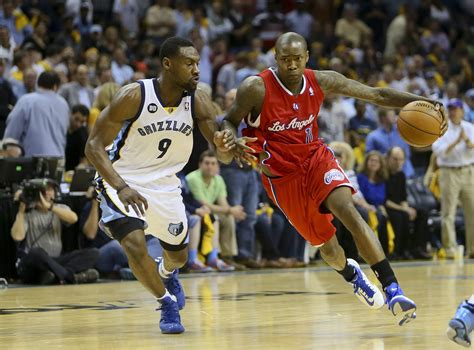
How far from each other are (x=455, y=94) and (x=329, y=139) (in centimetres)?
325

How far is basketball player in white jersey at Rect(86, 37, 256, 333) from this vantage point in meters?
6.89

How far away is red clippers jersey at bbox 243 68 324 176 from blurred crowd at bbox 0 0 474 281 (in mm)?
4391

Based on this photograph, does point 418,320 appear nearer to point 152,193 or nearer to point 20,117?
point 152,193

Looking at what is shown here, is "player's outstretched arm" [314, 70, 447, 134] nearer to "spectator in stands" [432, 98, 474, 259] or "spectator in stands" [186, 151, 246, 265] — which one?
"spectator in stands" [186, 151, 246, 265]

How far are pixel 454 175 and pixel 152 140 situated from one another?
28.7 feet

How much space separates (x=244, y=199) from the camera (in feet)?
43.4

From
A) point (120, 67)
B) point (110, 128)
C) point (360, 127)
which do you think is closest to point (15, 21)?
point (120, 67)

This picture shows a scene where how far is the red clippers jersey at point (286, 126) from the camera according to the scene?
7.48 meters

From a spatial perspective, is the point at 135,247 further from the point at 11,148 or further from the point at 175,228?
the point at 11,148

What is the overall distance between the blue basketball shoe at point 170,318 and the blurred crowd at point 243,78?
4452 millimetres

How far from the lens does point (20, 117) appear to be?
12062 millimetres

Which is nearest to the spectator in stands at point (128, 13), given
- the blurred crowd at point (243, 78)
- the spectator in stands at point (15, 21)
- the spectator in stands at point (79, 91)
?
the blurred crowd at point (243, 78)

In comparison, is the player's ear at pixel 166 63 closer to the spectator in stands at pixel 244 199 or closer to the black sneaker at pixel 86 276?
the black sneaker at pixel 86 276

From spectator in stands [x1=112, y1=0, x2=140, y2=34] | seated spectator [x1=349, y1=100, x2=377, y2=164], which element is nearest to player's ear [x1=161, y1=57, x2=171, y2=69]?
seated spectator [x1=349, y1=100, x2=377, y2=164]
